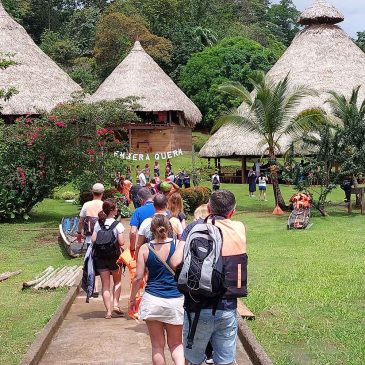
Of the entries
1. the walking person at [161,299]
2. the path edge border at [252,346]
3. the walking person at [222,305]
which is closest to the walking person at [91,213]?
the path edge border at [252,346]

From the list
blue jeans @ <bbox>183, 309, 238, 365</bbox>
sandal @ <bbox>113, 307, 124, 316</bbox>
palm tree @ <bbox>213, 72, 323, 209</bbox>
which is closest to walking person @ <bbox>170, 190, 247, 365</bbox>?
blue jeans @ <bbox>183, 309, 238, 365</bbox>

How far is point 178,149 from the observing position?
4488 cm

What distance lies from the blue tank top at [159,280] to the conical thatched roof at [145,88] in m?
37.2

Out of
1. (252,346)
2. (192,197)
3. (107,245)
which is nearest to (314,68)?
(192,197)

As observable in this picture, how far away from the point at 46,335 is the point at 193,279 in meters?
3.04

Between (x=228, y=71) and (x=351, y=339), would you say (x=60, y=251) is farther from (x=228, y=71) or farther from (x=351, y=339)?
(x=228, y=71)

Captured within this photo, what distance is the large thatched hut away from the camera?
34.7m

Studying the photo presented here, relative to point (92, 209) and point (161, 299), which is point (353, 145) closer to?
point (92, 209)

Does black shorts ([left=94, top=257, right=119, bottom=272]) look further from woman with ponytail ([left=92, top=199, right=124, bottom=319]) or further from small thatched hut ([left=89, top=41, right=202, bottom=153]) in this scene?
small thatched hut ([left=89, top=41, right=202, bottom=153])

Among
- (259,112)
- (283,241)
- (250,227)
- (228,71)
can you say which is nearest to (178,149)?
(228,71)

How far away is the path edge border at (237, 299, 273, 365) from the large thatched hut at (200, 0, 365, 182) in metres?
26.0

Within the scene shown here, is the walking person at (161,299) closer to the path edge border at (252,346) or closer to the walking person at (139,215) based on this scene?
the path edge border at (252,346)

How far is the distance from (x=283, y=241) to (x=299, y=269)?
4.15 metres

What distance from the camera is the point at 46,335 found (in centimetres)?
745
